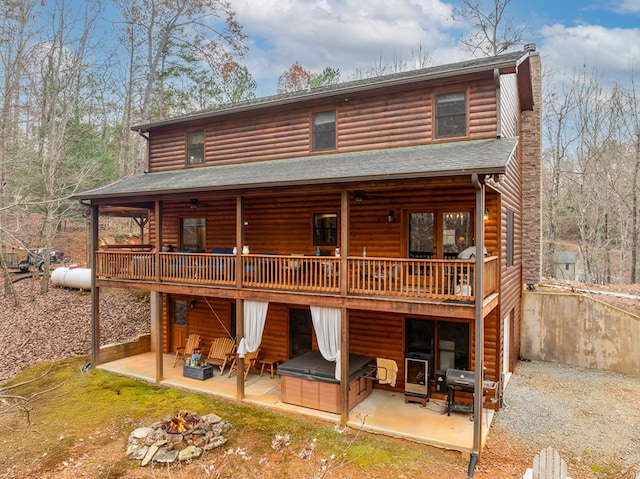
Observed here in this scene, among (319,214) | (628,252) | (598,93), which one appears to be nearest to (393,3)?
(598,93)

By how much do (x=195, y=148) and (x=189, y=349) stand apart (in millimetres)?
6878

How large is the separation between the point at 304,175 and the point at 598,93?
24.7m

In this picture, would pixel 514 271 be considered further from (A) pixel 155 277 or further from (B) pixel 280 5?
(B) pixel 280 5

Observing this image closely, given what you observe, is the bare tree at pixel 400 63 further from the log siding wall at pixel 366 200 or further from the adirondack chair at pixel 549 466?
the adirondack chair at pixel 549 466

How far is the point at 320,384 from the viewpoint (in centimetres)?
932

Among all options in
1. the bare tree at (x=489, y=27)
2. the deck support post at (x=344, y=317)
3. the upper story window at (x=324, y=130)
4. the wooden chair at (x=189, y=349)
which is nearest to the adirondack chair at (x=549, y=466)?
the deck support post at (x=344, y=317)

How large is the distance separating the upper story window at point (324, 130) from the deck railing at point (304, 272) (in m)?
3.56

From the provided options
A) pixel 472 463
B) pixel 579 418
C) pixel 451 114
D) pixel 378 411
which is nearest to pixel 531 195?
pixel 451 114

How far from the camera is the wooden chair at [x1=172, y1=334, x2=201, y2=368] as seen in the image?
1268 cm

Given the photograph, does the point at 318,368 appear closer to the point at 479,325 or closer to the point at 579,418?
the point at 479,325

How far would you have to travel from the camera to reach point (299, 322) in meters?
12.0

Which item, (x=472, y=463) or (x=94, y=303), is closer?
(x=472, y=463)

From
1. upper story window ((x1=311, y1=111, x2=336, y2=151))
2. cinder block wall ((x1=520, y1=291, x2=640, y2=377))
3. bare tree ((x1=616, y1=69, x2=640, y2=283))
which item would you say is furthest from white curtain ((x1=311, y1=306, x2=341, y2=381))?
bare tree ((x1=616, y1=69, x2=640, y2=283))

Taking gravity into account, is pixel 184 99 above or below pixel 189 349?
above
